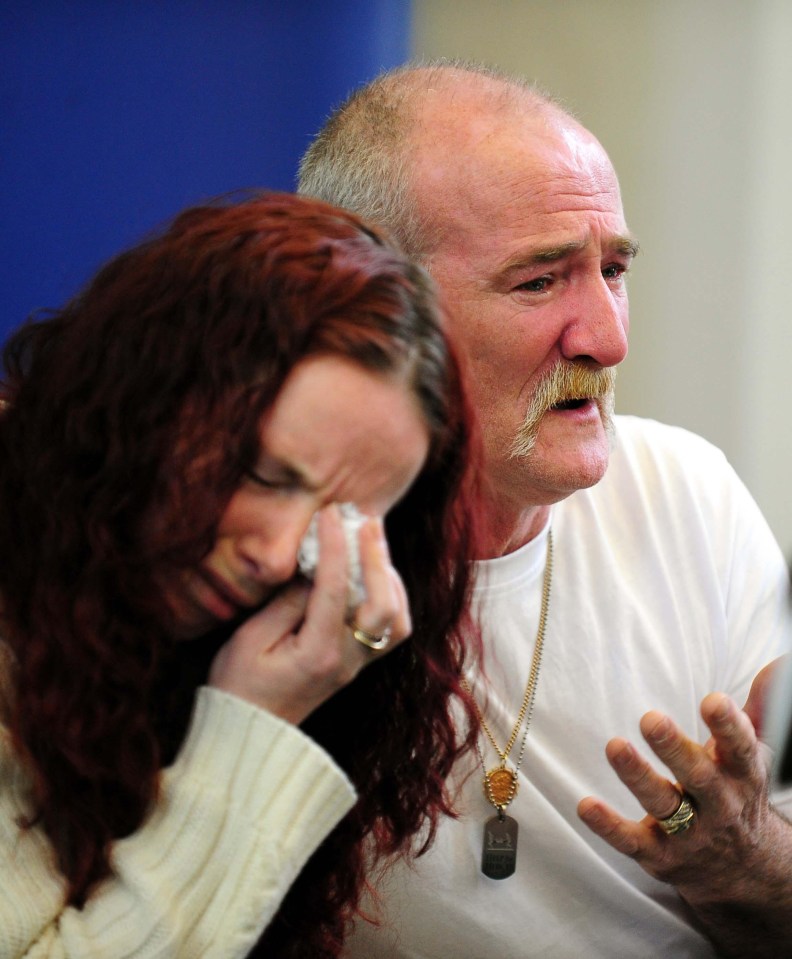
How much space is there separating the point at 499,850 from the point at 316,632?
59cm

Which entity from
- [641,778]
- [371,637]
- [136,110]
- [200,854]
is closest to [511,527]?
[641,778]

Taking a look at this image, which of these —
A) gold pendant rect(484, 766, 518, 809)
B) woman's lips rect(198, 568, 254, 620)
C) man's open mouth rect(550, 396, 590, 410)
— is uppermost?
woman's lips rect(198, 568, 254, 620)

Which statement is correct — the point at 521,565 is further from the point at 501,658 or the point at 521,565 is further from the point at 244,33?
the point at 244,33

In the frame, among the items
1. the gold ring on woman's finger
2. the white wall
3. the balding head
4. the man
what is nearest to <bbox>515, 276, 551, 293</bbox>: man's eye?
the man

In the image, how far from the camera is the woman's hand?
2.98ft

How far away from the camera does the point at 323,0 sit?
1862 millimetres

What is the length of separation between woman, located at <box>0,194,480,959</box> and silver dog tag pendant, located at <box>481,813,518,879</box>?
19.7 inches

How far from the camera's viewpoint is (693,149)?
8.63ft

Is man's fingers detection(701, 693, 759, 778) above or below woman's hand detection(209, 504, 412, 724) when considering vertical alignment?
below

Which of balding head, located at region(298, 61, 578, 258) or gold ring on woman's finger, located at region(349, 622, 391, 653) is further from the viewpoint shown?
balding head, located at region(298, 61, 578, 258)

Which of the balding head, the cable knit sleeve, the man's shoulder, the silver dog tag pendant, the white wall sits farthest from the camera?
the white wall

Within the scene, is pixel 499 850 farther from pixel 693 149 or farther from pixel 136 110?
pixel 693 149

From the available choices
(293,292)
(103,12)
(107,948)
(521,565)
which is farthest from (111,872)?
(103,12)

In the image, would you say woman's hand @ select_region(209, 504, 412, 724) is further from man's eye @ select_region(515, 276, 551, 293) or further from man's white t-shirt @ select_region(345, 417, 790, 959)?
man's eye @ select_region(515, 276, 551, 293)
